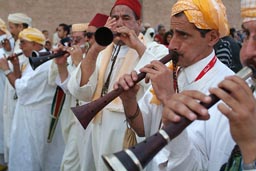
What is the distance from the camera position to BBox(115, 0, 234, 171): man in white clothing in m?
2.03

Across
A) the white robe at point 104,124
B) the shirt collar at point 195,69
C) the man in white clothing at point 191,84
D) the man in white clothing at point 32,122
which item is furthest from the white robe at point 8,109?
the shirt collar at point 195,69

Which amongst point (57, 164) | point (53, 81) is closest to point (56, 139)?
point (57, 164)

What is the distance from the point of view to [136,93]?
101 inches

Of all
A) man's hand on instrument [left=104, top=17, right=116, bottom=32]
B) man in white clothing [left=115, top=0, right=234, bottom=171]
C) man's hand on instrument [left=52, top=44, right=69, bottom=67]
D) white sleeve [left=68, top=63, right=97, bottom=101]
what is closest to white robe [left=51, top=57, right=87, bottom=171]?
man's hand on instrument [left=52, top=44, right=69, bottom=67]

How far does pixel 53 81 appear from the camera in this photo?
495 cm

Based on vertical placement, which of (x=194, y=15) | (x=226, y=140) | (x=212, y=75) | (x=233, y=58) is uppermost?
(x=194, y=15)

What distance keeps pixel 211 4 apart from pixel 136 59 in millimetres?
1294

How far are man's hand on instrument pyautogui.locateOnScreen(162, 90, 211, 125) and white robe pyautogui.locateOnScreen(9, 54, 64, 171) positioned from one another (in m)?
3.63

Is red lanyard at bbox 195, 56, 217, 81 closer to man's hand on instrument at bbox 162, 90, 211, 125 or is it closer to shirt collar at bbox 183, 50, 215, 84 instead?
shirt collar at bbox 183, 50, 215, 84

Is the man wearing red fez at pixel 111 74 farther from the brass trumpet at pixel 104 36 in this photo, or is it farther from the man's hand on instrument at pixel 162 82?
the man's hand on instrument at pixel 162 82

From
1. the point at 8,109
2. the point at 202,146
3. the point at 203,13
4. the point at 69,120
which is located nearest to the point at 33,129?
the point at 69,120

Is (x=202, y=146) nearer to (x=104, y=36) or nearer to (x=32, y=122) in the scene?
(x=104, y=36)

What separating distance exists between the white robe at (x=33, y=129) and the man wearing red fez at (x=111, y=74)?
152 cm

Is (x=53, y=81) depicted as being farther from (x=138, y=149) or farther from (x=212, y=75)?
(x=138, y=149)
